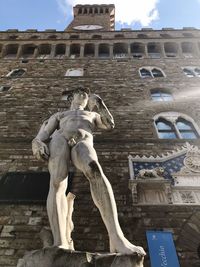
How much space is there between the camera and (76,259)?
260cm

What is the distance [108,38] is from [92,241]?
11193mm

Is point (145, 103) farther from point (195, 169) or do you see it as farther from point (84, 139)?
point (84, 139)

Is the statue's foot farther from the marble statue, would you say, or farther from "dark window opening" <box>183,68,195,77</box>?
"dark window opening" <box>183,68,195,77</box>

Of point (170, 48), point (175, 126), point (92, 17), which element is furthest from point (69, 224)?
point (92, 17)

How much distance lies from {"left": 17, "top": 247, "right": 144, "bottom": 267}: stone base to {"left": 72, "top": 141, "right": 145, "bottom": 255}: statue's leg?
0.09 meters

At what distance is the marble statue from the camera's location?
2961mm

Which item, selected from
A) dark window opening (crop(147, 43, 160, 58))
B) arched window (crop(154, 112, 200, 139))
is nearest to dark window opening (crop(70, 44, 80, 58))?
dark window opening (crop(147, 43, 160, 58))

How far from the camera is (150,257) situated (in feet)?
14.1

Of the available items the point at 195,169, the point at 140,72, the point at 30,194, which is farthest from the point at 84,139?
the point at 140,72

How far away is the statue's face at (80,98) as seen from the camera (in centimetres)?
446

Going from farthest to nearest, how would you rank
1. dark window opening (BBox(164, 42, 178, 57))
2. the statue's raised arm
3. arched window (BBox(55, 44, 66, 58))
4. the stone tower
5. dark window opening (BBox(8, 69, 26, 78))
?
1. the stone tower
2. arched window (BBox(55, 44, 66, 58))
3. dark window opening (BBox(164, 42, 178, 57))
4. dark window opening (BBox(8, 69, 26, 78))
5. the statue's raised arm

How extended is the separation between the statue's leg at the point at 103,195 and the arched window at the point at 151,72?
8054 millimetres

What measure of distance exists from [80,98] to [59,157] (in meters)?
1.31

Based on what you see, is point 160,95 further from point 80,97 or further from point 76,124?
point 76,124
